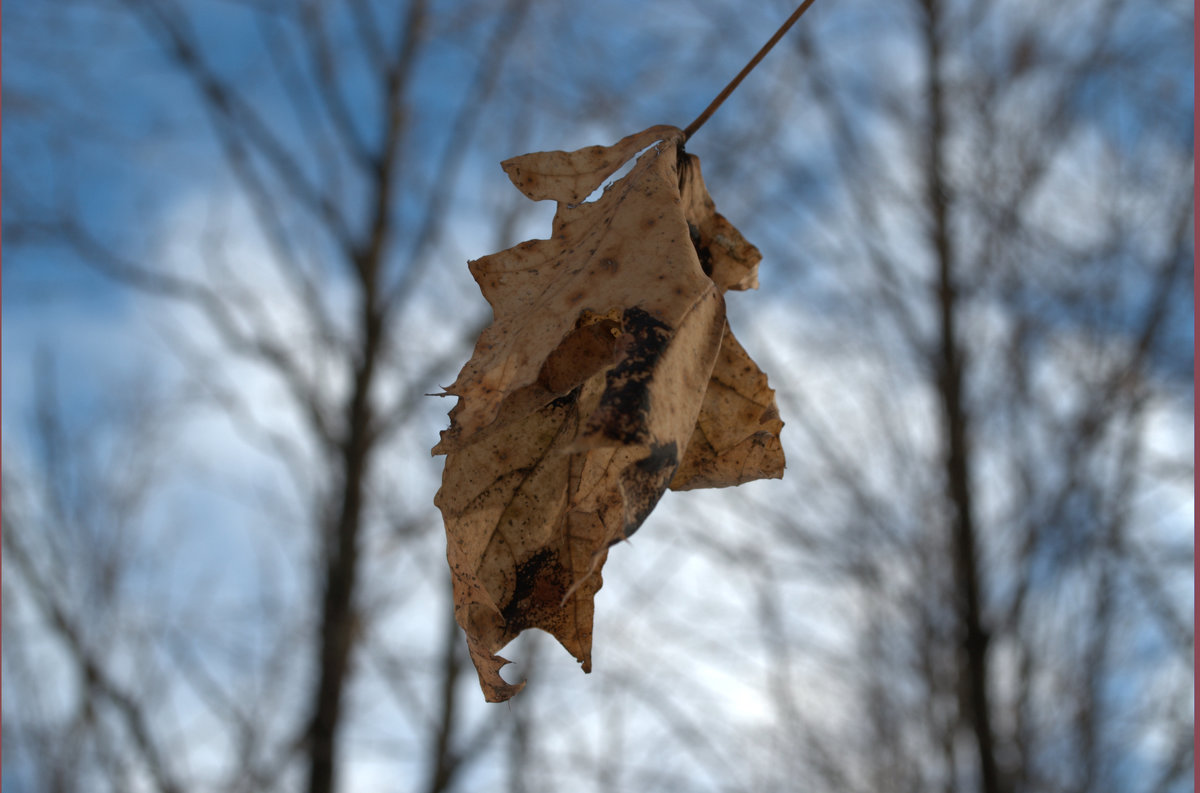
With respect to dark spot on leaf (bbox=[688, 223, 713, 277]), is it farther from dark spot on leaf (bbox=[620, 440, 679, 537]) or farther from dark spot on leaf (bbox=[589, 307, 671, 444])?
dark spot on leaf (bbox=[620, 440, 679, 537])

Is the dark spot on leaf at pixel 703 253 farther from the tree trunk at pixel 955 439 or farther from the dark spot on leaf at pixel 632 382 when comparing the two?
the tree trunk at pixel 955 439

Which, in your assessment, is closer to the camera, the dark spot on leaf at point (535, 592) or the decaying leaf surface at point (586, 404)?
the decaying leaf surface at point (586, 404)

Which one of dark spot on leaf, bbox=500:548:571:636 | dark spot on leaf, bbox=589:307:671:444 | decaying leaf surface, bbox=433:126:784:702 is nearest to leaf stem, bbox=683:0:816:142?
decaying leaf surface, bbox=433:126:784:702

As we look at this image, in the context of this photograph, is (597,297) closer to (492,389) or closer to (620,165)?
(492,389)

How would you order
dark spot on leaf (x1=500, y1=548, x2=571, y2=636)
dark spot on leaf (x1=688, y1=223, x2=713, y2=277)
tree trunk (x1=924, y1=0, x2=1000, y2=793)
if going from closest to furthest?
1. dark spot on leaf (x1=500, y1=548, x2=571, y2=636)
2. dark spot on leaf (x1=688, y1=223, x2=713, y2=277)
3. tree trunk (x1=924, y1=0, x2=1000, y2=793)

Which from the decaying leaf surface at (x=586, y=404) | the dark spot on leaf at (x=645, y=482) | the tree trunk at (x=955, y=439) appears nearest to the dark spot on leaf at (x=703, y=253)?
the decaying leaf surface at (x=586, y=404)

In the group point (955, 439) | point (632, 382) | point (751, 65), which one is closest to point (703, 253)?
point (751, 65)

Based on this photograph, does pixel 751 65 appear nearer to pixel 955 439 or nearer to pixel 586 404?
pixel 586 404

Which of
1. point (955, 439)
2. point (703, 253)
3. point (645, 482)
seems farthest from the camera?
point (955, 439)
